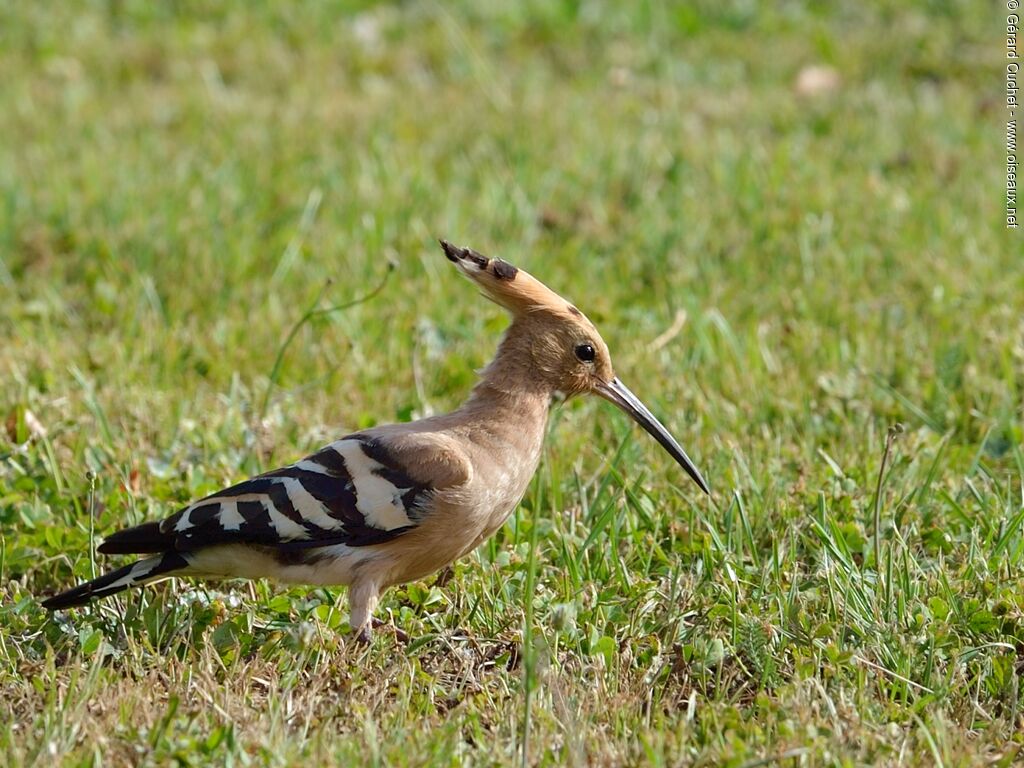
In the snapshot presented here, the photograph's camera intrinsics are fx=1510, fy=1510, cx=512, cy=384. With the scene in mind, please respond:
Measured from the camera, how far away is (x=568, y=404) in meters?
4.16

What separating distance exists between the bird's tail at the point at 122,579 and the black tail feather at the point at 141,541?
3cm

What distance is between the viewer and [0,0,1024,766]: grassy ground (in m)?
2.79

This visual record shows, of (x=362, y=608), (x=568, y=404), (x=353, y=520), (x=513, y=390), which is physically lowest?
(x=568, y=404)

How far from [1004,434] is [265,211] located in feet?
9.10

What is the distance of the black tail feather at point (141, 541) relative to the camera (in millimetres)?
3037

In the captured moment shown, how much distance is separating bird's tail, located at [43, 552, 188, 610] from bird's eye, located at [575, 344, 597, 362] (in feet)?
3.20

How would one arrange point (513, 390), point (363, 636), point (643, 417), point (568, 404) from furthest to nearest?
point (568, 404) → point (643, 417) → point (513, 390) → point (363, 636)

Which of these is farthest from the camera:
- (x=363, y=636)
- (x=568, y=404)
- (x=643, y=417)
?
(x=568, y=404)

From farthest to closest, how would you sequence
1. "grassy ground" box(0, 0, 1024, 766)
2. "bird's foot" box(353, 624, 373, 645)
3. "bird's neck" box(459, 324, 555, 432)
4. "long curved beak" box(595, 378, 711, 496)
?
"long curved beak" box(595, 378, 711, 496)
"bird's neck" box(459, 324, 555, 432)
"bird's foot" box(353, 624, 373, 645)
"grassy ground" box(0, 0, 1024, 766)

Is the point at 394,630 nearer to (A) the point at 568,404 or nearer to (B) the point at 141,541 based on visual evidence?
(B) the point at 141,541

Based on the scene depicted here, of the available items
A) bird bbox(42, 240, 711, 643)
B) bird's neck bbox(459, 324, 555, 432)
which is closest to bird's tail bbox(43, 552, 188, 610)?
bird bbox(42, 240, 711, 643)

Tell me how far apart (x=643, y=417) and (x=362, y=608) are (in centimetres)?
83

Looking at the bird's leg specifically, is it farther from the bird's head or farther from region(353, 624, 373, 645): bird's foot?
the bird's head

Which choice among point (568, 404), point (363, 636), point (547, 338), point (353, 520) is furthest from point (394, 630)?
point (568, 404)
